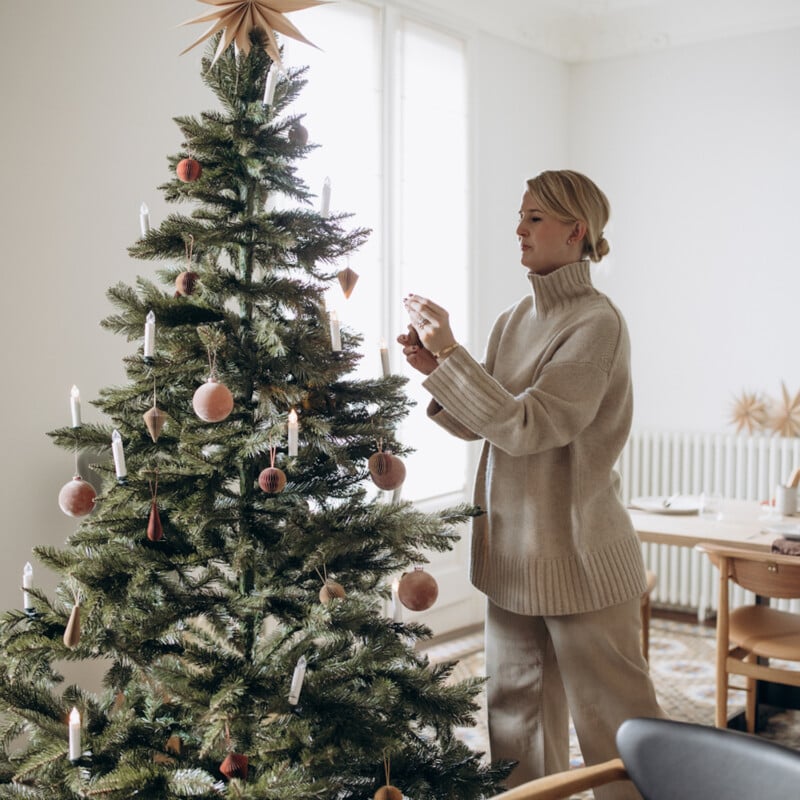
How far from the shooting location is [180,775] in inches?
64.7

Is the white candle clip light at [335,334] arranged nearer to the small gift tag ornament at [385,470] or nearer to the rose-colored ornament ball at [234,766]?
the small gift tag ornament at [385,470]

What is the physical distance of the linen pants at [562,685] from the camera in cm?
204

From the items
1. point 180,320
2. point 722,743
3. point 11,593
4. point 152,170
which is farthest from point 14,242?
point 722,743

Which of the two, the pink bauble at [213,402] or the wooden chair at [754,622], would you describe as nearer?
the pink bauble at [213,402]

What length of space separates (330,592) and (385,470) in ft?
0.79

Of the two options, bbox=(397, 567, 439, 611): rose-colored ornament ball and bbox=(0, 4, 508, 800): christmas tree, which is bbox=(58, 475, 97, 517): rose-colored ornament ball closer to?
bbox=(0, 4, 508, 800): christmas tree

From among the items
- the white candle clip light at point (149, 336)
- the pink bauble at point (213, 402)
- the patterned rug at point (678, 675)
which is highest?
the white candle clip light at point (149, 336)

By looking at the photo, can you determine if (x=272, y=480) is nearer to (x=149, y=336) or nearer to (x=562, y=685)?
(x=149, y=336)

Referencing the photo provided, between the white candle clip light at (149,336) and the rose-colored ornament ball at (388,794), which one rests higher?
the white candle clip light at (149,336)

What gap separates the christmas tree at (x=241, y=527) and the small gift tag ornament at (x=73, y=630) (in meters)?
0.02

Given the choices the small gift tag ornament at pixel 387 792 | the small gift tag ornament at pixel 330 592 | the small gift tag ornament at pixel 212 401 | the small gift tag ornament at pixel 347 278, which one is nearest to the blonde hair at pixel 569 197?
the small gift tag ornament at pixel 347 278

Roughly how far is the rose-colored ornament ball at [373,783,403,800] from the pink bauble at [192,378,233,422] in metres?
0.73

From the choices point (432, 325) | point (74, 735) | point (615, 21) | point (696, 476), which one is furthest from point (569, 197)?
point (615, 21)

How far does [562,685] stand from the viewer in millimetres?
2189
